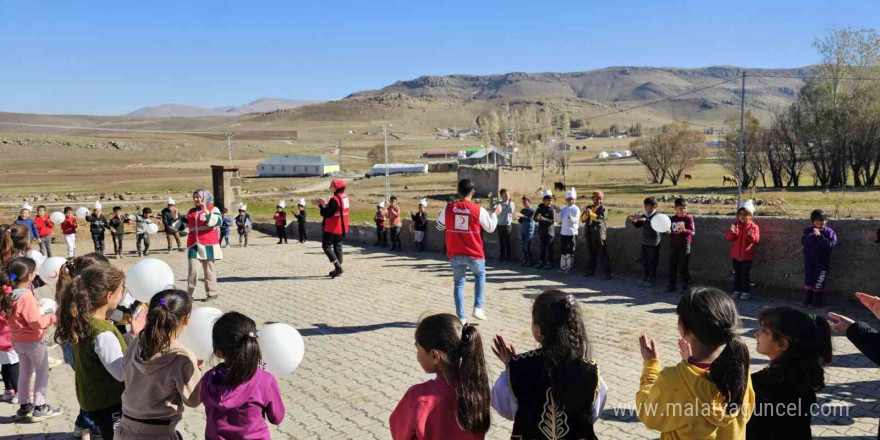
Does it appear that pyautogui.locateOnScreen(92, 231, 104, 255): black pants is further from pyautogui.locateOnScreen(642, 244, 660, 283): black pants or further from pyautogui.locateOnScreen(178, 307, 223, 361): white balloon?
pyautogui.locateOnScreen(178, 307, 223, 361): white balloon

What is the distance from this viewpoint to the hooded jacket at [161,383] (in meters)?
3.63

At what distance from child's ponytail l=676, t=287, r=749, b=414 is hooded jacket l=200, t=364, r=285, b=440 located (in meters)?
2.15

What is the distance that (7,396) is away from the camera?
6195 mm

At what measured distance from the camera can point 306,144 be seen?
139m

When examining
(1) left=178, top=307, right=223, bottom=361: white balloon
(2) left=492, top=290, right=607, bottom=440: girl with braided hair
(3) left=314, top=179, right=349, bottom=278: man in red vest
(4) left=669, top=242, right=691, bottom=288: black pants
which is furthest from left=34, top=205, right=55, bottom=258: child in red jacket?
(2) left=492, top=290, right=607, bottom=440: girl with braided hair

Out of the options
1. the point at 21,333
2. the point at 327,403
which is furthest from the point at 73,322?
the point at 327,403

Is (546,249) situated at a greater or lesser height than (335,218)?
lesser

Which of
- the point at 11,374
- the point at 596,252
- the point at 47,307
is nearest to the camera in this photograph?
the point at 47,307

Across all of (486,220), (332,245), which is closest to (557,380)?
(486,220)

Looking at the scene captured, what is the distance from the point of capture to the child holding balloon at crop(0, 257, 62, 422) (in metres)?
5.31

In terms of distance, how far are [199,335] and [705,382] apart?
3.00 meters

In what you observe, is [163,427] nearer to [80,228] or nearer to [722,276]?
[722,276]

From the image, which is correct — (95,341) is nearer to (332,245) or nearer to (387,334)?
(387,334)

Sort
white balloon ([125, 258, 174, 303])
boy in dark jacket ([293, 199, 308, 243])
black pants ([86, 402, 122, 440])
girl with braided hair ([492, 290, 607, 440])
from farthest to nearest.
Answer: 1. boy in dark jacket ([293, 199, 308, 243])
2. white balloon ([125, 258, 174, 303])
3. black pants ([86, 402, 122, 440])
4. girl with braided hair ([492, 290, 607, 440])
